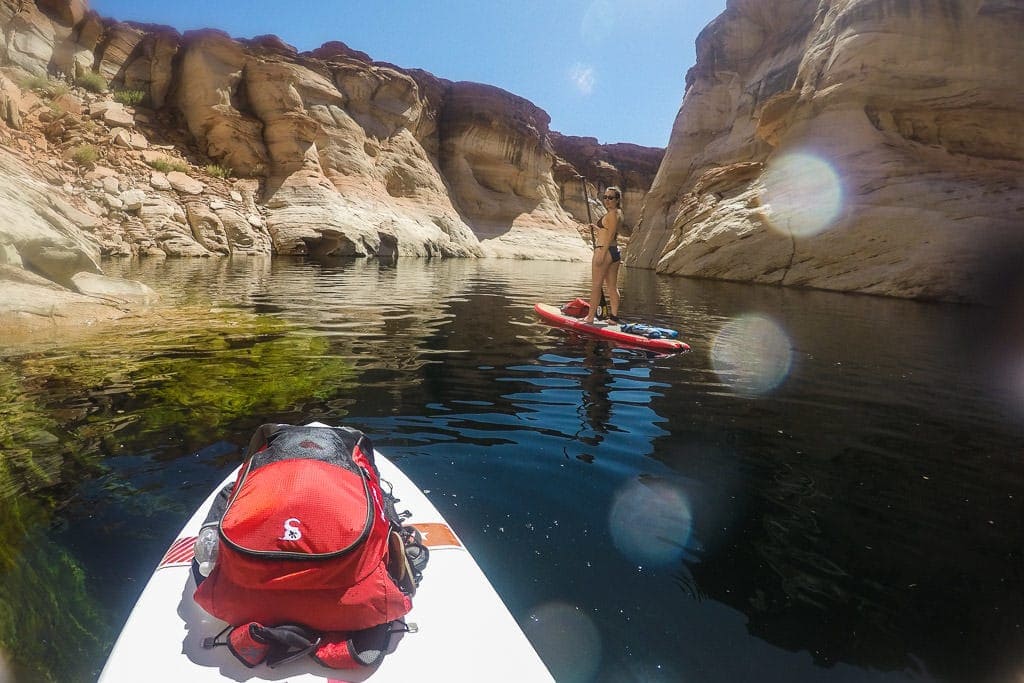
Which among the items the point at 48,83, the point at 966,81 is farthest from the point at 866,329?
the point at 48,83

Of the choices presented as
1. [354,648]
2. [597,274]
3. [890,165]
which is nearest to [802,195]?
[890,165]

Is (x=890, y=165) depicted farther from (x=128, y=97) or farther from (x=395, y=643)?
(x=128, y=97)

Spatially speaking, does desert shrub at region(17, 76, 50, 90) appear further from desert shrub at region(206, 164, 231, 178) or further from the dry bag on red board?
the dry bag on red board

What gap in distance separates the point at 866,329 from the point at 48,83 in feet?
108

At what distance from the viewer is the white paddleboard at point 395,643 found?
5.23ft

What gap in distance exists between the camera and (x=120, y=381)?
4945mm

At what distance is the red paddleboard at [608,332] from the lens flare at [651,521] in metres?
4.15

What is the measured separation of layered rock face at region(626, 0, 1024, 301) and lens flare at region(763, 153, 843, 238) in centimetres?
5

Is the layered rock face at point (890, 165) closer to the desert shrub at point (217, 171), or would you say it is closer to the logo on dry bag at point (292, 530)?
the logo on dry bag at point (292, 530)

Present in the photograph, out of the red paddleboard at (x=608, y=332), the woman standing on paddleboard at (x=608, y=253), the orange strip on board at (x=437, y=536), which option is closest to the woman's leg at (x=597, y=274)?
the woman standing on paddleboard at (x=608, y=253)

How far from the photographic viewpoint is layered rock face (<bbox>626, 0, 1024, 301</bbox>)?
16.4 m

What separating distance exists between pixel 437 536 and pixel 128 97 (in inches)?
1344

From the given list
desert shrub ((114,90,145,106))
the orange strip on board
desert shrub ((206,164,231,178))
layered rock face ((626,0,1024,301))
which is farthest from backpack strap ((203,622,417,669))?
desert shrub ((114,90,145,106))

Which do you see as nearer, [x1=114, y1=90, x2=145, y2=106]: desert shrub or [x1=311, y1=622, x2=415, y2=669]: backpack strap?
[x1=311, y1=622, x2=415, y2=669]: backpack strap
